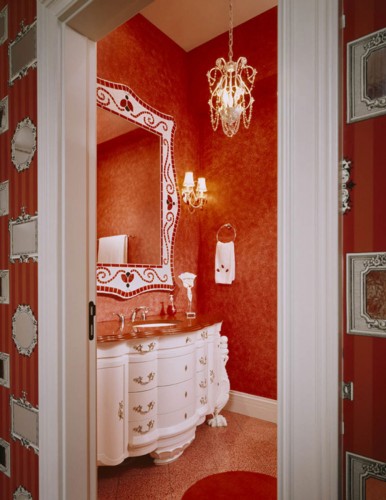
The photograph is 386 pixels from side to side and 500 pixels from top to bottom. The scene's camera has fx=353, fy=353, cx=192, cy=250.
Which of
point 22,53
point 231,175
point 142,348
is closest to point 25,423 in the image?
point 142,348

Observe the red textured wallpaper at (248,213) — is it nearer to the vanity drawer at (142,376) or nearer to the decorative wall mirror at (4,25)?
the vanity drawer at (142,376)

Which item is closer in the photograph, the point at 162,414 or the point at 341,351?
the point at 341,351

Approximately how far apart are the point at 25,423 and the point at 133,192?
200 centimetres

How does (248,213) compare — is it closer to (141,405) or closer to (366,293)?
(141,405)

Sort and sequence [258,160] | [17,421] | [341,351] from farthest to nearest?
[258,160] < [17,421] < [341,351]

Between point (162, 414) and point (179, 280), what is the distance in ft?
4.43

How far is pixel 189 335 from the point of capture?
2.56 meters

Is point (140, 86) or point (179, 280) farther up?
point (140, 86)

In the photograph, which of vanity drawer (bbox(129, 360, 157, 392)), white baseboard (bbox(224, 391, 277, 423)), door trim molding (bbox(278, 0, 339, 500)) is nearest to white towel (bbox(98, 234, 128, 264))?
vanity drawer (bbox(129, 360, 157, 392))

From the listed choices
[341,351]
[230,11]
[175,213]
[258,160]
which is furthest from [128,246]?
[341,351]

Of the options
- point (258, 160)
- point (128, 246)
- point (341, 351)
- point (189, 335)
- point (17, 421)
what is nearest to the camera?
point (341, 351)

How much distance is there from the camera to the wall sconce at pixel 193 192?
3480 mm

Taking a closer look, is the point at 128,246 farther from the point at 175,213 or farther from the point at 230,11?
the point at 230,11

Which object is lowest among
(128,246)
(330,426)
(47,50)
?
(330,426)
